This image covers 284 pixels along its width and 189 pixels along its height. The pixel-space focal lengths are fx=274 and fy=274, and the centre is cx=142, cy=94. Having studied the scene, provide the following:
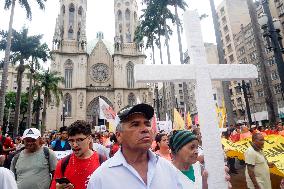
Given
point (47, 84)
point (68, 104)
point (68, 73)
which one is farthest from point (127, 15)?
point (47, 84)

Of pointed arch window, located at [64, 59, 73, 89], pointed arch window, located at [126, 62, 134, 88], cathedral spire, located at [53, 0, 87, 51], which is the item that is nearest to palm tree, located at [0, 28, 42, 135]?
pointed arch window, located at [64, 59, 73, 89]

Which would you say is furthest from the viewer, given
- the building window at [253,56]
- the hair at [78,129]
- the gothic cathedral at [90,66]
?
the building window at [253,56]

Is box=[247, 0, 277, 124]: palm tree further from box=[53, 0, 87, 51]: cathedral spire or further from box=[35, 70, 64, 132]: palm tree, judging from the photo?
box=[53, 0, 87, 51]: cathedral spire

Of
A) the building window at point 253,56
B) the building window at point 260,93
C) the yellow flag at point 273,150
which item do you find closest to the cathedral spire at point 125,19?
the building window at point 253,56

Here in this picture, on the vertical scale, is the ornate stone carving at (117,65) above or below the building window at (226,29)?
below

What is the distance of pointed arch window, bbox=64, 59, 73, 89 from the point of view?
1720 inches

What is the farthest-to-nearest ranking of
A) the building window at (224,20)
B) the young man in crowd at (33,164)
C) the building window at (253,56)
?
the building window at (224,20)
the building window at (253,56)
the young man in crowd at (33,164)

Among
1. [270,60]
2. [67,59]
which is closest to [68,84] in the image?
[67,59]

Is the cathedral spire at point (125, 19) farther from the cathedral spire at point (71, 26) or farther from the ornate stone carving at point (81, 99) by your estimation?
the ornate stone carving at point (81, 99)

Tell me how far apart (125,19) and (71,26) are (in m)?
9.38

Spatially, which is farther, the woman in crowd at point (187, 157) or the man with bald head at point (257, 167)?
the man with bald head at point (257, 167)

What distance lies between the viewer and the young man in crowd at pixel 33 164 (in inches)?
156

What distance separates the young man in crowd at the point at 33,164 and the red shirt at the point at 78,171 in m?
1.02

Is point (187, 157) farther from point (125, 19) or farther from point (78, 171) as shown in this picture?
point (125, 19)
